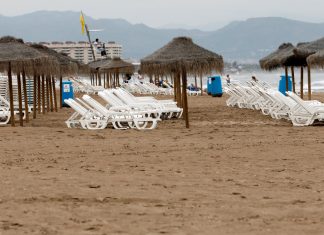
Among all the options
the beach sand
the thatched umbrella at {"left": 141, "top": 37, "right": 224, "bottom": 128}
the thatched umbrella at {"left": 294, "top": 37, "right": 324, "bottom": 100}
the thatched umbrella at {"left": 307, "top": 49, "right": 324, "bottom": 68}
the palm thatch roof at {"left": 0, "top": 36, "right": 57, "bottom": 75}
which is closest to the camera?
the beach sand

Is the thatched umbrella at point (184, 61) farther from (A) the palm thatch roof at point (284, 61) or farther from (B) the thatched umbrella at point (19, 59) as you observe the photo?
(A) the palm thatch roof at point (284, 61)

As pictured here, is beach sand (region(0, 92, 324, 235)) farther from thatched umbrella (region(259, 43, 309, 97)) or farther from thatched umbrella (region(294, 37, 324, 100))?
thatched umbrella (region(259, 43, 309, 97))

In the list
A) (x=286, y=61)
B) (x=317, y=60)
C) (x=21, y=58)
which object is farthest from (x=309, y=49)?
(x=21, y=58)

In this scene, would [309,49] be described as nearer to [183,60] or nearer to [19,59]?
[183,60]

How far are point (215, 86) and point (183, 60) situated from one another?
15.1m

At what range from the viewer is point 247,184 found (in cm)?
588

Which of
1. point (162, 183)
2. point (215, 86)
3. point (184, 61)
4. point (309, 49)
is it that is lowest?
point (162, 183)

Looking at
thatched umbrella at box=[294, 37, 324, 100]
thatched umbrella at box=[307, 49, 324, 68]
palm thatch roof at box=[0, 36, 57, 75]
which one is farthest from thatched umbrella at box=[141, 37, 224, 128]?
thatched umbrella at box=[294, 37, 324, 100]

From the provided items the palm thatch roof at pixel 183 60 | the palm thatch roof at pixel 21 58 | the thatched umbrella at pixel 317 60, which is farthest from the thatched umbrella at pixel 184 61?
the thatched umbrella at pixel 317 60

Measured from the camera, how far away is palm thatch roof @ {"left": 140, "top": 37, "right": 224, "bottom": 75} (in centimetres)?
1202

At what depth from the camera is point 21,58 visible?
11.5m

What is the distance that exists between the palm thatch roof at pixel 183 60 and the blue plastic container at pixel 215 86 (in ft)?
46.2

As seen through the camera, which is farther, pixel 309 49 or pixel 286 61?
pixel 286 61

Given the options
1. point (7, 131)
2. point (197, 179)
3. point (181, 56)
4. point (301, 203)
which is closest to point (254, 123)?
point (181, 56)
